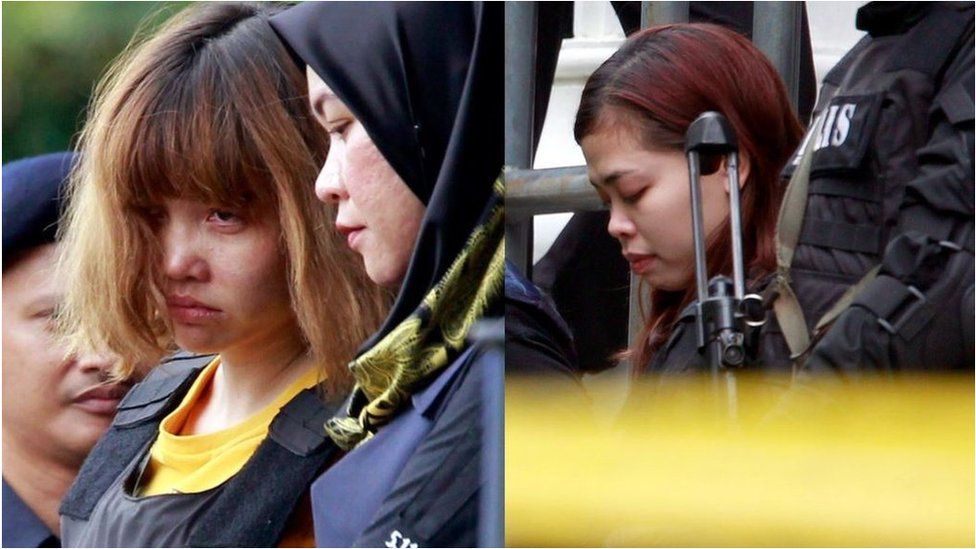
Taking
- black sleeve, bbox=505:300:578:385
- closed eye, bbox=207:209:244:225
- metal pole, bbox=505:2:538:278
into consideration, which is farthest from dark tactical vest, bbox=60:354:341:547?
metal pole, bbox=505:2:538:278

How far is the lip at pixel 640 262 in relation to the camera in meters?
3.12

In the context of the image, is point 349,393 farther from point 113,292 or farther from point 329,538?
point 113,292

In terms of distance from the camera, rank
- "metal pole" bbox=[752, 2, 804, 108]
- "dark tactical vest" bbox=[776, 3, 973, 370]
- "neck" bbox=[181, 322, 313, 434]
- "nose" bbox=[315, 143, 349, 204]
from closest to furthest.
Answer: "dark tactical vest" bbox=[776, 3, 973, 370]
"metal pole" bbox=[752, 2, 804, 108]
"nose" bbox=[315, 143, 349, 204]
"neck" bbox=[181, 322, 313, 434]

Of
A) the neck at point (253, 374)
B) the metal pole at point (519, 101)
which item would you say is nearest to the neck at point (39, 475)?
the neck at point (253, 374)

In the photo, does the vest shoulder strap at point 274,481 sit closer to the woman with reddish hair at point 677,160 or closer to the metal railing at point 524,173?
the metal railing at point 524,173

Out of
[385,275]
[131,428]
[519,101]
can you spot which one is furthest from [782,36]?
[131,428]

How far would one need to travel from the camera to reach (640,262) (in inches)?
123

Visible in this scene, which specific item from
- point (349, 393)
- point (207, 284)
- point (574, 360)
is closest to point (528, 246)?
point (574, 360)

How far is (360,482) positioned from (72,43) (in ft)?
4.12

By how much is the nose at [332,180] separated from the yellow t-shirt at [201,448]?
403mm

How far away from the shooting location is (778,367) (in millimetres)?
2951

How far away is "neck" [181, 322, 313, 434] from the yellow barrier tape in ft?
1.82

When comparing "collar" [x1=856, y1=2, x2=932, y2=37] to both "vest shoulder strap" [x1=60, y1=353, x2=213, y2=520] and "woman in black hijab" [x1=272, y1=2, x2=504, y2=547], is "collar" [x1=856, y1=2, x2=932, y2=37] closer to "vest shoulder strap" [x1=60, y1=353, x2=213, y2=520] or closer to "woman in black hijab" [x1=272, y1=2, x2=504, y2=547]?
"woman in black hijab" [x1=272, y1=2, x2=504, y2=547]

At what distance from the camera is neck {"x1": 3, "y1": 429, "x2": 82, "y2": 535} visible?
3.68 metres
